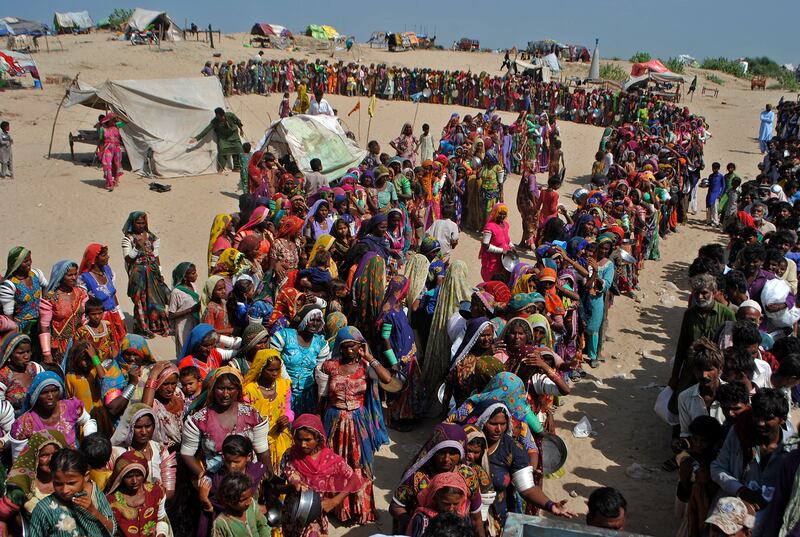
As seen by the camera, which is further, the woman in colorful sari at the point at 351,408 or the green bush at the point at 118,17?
the green bush at the point at 118,17

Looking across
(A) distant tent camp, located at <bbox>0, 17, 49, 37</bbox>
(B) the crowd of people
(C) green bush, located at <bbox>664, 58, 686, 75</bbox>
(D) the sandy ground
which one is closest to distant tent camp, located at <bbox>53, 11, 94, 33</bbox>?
(A) distant tent camp, located at <bbox>0, 17, 49, 37</bbox>

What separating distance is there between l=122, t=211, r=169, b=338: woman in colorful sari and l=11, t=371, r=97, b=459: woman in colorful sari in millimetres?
3969

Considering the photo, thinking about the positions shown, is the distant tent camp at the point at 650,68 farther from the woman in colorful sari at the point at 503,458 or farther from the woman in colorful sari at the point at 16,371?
the woman in colorful sari at the point at 16,371

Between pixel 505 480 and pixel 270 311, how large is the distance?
2727 mm

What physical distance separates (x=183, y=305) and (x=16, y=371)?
6.60 ft

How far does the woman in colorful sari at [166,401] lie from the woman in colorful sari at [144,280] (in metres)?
4.07

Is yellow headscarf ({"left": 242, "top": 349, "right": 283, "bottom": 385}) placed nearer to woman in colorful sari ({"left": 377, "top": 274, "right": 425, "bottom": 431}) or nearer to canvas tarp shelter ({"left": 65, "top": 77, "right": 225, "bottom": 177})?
woman in colorful sari ({"left": 377, "top": 274, "right": 425, "bottom": 431})

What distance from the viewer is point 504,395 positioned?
4223 mm

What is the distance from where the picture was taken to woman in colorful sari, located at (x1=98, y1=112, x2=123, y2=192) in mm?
14553

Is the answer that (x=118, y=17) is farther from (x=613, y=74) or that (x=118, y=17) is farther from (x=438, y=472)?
(x=438, y=472)

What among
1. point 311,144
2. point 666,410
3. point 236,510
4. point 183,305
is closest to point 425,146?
point 311,144

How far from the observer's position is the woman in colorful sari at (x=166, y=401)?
13.6ft

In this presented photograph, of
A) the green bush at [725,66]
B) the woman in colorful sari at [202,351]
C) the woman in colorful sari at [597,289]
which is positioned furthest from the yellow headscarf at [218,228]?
the green bush at [725,66]

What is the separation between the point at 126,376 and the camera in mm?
4656
